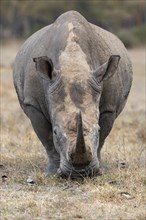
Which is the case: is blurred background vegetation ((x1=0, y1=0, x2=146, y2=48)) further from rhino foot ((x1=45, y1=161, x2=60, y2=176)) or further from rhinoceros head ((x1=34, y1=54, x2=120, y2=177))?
rhinoceros head ((x1=34, y1=54, x2=120, y2=177))

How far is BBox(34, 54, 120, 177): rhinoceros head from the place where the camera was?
24.0 ft

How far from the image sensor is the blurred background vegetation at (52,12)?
5328 centimetres

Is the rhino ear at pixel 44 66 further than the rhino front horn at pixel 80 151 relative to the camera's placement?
Yes

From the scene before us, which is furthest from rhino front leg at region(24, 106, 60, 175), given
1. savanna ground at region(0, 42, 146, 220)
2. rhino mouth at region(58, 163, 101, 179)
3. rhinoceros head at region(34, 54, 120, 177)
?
rhino mouth at region(58, 163, 101, 179)

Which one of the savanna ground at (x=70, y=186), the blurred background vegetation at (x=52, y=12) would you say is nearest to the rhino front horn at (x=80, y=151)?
the savanna ground at (x=70, y=186)

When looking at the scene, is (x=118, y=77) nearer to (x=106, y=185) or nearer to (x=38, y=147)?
(x=106, y=185)

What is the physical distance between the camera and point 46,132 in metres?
8.61

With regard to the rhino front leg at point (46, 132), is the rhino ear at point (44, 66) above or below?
above

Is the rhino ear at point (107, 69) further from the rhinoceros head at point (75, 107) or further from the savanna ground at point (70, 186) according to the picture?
the savanna ground at point (70, 186)

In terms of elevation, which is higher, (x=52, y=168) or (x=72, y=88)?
(x=72, y=88)

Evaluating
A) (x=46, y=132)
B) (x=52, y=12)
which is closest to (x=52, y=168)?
(x=46, y=132)

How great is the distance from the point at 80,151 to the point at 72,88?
74 centimetres

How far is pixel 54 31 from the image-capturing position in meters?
8.64

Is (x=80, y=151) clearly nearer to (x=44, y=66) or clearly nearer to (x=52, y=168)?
(x=44, y=66)
